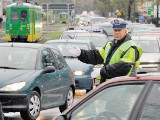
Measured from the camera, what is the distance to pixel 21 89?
1048cm

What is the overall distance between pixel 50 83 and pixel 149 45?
917cm

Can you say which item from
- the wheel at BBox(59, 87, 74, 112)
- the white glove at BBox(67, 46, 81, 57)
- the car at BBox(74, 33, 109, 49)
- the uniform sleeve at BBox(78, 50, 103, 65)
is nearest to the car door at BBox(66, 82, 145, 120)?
the white glove at BBox(67, 46, 81, 57)

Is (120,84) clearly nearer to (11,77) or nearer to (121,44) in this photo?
(121,44)

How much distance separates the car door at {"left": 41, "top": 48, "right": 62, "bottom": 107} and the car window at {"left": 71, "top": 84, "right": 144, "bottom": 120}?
601 cm

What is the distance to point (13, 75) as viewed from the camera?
1062 cm

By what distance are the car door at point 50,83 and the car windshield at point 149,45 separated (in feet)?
26.6

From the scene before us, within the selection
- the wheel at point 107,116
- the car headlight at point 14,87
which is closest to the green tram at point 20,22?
the car headlight at point 14,87

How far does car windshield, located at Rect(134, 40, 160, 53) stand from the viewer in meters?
19.9

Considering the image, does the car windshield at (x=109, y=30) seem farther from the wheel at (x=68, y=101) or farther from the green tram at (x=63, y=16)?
the green tram at (x=63, y=16)

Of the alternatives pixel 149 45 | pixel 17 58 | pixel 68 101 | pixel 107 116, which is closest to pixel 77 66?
pixel 68 101

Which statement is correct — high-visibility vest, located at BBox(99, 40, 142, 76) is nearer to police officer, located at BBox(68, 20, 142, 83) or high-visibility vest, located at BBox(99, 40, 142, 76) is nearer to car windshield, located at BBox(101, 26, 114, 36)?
police officer, located at BBox(68, 20, 142, 83)

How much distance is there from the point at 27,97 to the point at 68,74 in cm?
227

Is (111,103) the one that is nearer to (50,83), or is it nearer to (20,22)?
(50,83)

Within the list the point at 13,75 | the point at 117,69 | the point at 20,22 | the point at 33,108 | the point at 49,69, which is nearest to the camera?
the point at 117,69
